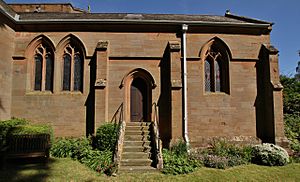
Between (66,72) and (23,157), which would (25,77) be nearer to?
(66,72)

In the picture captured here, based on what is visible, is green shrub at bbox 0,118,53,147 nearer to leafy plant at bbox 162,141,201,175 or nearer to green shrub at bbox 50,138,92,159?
green shrub at bbox 50,138,92,159

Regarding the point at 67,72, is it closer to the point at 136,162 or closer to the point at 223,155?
the point at 136,162

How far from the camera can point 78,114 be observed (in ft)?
44.1

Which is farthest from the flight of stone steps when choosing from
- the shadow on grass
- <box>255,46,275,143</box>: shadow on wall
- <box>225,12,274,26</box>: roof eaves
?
<box>225,12,274,26</box>: roof eaves

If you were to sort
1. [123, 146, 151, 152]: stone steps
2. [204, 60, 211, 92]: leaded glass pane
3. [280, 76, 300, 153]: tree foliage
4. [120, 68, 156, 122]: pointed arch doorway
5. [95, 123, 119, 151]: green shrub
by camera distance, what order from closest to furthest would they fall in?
[123, 146, 151, 152]: stone steps → [95, 123, 119, 151]: green shrub → [120, 68, 156, 122]: pointed arch doorway → [280, 76, 300, 153]: tree foliage → [204, 60, 211, 92]: leaded glass pane

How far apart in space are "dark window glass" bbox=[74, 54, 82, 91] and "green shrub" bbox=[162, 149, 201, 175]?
263 inches

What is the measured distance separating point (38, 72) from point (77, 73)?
2276 mm

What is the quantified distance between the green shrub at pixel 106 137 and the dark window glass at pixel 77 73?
11.3 feet

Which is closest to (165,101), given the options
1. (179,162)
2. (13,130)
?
(179,162)

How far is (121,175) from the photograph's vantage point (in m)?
8.91

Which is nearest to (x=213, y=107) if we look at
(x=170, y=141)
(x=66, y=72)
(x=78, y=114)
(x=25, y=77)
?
(x=170, y=141)

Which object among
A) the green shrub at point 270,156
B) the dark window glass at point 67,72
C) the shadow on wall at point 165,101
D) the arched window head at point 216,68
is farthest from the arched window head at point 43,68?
the green shrub at point 270,156

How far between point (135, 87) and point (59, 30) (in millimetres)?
5589

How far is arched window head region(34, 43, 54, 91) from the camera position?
45.5ft
